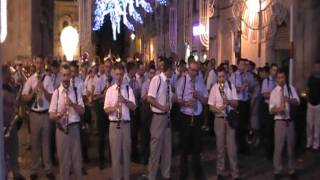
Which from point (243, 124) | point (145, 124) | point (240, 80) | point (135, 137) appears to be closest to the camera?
point (145, 124)

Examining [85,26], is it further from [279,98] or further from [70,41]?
[279,98]

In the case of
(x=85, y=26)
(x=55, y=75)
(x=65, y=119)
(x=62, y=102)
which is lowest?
(x=65, y=119)

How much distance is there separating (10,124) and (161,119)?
2701mm

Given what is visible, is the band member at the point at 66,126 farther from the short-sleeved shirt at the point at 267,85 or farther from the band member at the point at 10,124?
the short-sleeved shirt at the point at 267,85

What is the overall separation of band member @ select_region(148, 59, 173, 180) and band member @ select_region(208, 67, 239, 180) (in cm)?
87

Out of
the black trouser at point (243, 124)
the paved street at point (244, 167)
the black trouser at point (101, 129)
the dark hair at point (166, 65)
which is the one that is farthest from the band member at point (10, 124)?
the black trouser at point (243, 124)

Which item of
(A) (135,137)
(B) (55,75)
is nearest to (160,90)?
(B) (55,75)

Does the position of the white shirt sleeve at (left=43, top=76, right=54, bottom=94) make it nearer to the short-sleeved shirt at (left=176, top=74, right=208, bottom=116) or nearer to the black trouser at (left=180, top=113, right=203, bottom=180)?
the short-sleeved shirt at (left=176, top=74, right=208, bottom=116)

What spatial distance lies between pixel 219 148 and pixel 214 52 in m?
16.3

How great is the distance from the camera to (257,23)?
76.9 ft

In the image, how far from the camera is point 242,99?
16.5 m

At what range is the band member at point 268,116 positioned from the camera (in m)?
15.6

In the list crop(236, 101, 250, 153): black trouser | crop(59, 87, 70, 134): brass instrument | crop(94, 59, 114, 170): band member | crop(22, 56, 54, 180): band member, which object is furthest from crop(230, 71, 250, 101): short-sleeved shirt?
crop(59, 87, 70, 134): brass instrument

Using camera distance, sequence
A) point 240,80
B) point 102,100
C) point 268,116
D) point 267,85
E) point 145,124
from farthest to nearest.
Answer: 1. point 240,80
2. point 267,85
3. point 268,116
4. point 145,124
5. point 102,100
